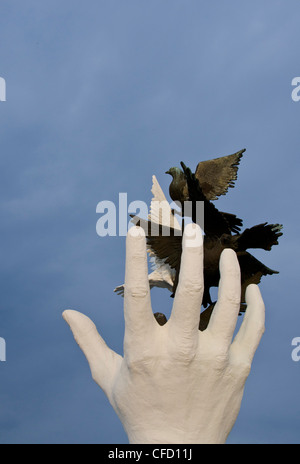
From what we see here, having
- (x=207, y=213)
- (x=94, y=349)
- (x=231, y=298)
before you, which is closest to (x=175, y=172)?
(x=207, y=213)

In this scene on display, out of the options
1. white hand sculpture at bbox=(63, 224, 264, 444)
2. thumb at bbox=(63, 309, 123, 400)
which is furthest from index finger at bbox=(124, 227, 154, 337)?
thumb at bbox=(63, 309, 123, 400)

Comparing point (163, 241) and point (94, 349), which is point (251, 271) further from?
point (94, 349)

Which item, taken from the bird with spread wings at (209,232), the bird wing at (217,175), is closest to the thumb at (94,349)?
the bird with spread wings at (209,232)

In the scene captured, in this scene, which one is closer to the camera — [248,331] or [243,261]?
[248,331]

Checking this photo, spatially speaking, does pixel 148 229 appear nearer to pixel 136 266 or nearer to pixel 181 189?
pixel 181 189

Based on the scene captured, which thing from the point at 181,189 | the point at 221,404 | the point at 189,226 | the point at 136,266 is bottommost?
the point at 221,404
